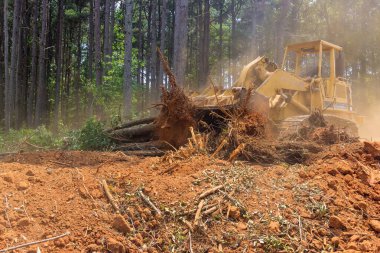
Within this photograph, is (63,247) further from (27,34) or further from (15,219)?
(27,34)

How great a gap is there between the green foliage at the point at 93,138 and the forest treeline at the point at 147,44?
895cm

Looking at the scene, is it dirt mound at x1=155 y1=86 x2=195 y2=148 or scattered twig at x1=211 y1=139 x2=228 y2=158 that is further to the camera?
dirt mound at x1=155 y1=86 x2=195 y2=148

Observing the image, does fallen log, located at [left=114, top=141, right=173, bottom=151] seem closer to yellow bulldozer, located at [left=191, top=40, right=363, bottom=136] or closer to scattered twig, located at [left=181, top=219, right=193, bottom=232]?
yellow bulldozer, located at [left=191, top=40, right=363, bottom=136]

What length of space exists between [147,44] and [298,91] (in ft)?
77.0

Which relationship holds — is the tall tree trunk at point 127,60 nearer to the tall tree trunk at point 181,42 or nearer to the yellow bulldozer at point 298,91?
the tall tree trunk at point 181,42

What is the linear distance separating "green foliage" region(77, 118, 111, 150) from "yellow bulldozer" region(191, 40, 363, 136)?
221cm

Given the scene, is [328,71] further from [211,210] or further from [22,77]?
[22,77]

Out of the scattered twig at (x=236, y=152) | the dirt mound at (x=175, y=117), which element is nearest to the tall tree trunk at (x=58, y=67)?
the dirt mound at (x=175, y=117)

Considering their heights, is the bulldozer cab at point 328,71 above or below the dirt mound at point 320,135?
above

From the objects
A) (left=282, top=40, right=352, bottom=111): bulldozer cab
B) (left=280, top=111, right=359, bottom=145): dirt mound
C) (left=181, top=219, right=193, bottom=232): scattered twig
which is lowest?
(left=181, top=219, right=193, bottom=232): scattered twig

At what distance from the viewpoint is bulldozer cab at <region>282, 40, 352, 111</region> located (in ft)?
39.4

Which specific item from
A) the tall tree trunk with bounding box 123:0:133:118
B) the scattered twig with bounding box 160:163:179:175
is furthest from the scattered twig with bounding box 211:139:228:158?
the tall tree trunk with bounding box 123:0:133:118

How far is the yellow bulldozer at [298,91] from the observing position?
959 centimetres

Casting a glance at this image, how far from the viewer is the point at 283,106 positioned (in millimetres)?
10742
